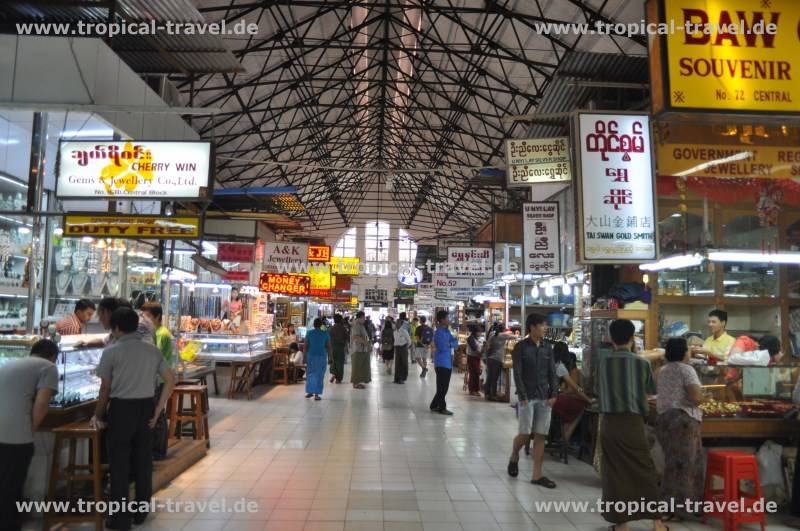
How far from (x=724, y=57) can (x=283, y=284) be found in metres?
14.2

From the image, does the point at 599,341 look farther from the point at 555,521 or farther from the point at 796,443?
the point at 555,521

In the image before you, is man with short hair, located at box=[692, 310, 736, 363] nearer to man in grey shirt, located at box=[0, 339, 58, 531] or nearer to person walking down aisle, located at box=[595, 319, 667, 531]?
person walking down aisle, located at box=[595, 319, 667, 531]

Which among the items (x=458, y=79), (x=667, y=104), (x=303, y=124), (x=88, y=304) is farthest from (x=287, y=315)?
(x=667, y=104)

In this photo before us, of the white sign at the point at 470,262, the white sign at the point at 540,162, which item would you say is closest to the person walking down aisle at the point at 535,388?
the white sign at the point at 540,162

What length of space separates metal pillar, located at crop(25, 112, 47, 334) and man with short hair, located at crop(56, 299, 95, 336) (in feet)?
1.11

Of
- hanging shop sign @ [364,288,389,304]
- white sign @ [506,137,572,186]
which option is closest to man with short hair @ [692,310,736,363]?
white sign @ [506,137,572,186]

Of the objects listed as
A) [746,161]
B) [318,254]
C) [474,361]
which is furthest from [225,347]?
[746,161]

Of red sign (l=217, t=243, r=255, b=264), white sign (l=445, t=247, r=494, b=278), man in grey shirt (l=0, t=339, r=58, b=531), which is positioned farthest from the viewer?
red sign (l=217, t=243, r=255, b=264)

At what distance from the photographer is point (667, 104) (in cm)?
360

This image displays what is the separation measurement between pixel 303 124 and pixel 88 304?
16.4m

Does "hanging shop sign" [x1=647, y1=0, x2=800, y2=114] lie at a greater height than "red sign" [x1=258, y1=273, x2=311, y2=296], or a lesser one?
greater

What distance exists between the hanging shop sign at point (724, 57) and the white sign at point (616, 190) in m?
1.40

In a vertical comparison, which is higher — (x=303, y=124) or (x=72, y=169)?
(x=303, y=124)

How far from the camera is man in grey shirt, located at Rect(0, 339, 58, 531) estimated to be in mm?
3830
